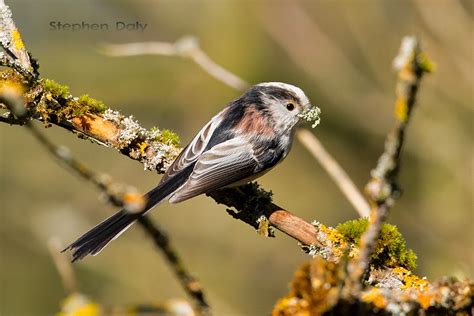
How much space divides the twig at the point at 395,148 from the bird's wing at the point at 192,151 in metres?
1.60

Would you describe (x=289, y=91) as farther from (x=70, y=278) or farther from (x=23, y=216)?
(x=23, y=216)

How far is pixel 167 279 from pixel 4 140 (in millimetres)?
2282

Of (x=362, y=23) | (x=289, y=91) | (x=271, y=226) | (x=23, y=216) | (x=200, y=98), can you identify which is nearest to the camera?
(x=271, y=226)

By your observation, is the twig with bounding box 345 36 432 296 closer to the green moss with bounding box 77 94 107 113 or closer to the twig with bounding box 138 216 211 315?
the twig with bounding box 138 216 211 315

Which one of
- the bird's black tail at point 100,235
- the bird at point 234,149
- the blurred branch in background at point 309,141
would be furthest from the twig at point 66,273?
the blurred branch in background at point 309,141

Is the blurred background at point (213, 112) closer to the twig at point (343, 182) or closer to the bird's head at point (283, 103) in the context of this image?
the bird's head at point (283, 103)

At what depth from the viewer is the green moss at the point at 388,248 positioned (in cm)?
222

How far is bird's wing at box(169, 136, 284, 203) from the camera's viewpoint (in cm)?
290

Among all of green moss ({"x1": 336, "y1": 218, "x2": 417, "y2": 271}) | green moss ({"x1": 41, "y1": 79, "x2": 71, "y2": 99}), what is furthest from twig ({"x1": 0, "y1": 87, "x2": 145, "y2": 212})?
Result: green moss ({"x1": 41, "y1": 79, "x2": 71, "y2": 99})

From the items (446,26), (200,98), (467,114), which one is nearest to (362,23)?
(446,26)

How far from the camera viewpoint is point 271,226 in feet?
8.18

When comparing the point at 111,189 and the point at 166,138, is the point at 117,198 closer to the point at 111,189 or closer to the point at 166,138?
the point at 111,189

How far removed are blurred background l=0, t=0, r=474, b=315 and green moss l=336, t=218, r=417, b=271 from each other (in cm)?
255

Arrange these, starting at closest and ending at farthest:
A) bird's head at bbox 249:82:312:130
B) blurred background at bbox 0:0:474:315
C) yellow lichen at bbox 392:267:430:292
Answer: yellow lichen at bbox 392:267:430:292
bird's head at bbox 249:82:312:130
blurred background at bbox 0:0:474:315
